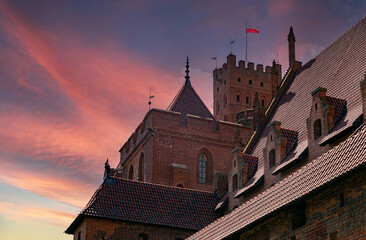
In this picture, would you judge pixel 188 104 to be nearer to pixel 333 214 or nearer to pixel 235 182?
pixel 235 182

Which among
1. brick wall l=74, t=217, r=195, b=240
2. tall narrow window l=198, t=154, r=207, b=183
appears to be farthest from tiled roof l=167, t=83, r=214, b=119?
brick wall l=74, t=217, r=195, b=240

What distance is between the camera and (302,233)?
58.2ft

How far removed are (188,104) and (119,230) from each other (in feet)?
46.8

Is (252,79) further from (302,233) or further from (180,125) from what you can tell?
(302,233)

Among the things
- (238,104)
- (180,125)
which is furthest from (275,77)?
(238,104)

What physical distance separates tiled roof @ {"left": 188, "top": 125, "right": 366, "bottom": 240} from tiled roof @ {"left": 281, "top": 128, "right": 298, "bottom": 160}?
7105mm

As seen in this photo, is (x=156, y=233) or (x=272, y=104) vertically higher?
(x=272, y=104)

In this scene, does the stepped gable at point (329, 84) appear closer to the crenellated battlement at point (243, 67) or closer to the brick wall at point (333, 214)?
the brick wall at point (333, 214)

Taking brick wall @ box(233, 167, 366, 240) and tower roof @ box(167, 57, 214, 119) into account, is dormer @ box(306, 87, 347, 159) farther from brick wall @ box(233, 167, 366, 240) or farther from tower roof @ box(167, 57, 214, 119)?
tower roof @ box(167, 57, 214, 119)

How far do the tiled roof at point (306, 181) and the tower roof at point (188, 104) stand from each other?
68.8 ft

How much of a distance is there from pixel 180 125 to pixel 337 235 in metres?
25.1

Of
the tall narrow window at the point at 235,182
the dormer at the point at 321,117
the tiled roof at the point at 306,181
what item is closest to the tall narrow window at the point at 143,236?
the tall narrow window at the point at 235,182

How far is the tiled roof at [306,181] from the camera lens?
1686 cm

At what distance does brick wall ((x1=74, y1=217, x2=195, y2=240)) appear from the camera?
31.2 m
